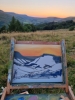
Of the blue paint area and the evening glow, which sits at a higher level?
the evening glow

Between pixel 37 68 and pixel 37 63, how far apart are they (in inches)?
2.7

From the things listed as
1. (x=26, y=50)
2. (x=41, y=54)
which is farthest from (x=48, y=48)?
(x=26, y=50)

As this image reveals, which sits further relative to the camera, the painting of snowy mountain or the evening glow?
the evening glow

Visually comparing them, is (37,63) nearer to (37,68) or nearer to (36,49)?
(37,68)

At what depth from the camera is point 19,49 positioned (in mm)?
2824

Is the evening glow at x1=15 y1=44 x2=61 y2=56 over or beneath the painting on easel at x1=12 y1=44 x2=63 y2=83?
over

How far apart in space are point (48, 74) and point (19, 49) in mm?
535

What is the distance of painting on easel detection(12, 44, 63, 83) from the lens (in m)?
2.68

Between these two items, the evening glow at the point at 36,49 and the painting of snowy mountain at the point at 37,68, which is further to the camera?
the evening glow at the point at 36,49

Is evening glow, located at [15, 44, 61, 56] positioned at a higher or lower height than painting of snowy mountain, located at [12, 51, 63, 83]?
higher

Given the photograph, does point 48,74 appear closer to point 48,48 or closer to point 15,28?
point 48,48

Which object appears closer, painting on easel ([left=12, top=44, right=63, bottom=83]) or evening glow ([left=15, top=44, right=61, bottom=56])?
painting on easel ([left=12, top=44, right=63, bottom=83])

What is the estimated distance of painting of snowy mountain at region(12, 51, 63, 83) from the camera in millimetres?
2674

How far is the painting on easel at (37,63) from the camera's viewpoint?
268 cm
